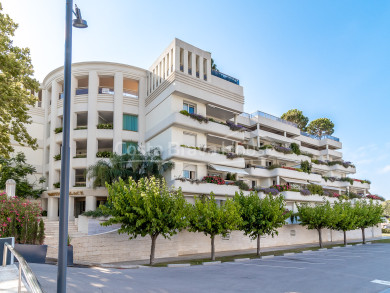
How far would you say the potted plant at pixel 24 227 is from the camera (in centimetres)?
1417

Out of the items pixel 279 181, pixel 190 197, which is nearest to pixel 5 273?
pixel 190 197

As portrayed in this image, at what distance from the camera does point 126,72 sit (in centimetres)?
3281

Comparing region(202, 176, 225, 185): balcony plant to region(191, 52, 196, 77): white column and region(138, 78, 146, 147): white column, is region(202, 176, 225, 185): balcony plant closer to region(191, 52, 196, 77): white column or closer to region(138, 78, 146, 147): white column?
region(138, 78, 146, 147): white column

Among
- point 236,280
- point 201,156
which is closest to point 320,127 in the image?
point 201,156

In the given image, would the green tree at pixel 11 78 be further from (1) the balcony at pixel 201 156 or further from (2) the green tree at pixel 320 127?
(2) the green tree at pixel 320 127

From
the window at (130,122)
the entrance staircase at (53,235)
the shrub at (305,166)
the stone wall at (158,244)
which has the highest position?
the window at (130,122)

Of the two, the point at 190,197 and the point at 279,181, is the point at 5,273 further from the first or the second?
the point at 279,181

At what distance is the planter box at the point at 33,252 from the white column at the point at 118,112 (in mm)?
17079

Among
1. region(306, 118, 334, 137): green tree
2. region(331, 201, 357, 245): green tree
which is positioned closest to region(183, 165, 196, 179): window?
region(331, 201, 357, 245): green tree

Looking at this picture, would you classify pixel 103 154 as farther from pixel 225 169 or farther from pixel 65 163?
pixel 65 163

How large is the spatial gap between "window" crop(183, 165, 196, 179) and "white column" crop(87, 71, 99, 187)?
27.8ft

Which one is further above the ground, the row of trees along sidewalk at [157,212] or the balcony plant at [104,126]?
the balcony plant at [104,126]

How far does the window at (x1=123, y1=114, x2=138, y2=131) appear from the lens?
3234 cm

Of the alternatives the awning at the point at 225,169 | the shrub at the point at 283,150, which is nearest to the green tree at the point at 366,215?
the shrub at the point at 283,150
